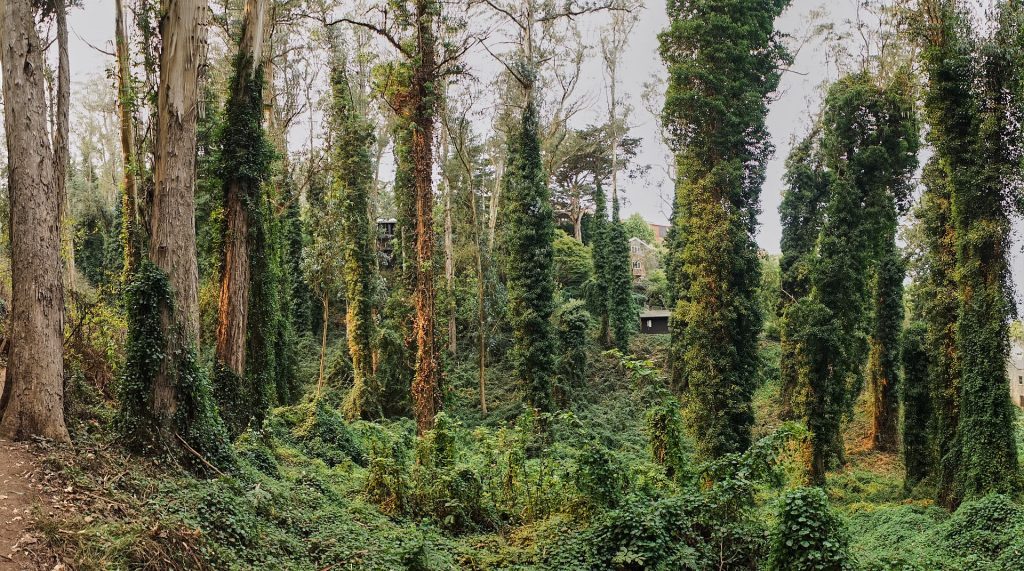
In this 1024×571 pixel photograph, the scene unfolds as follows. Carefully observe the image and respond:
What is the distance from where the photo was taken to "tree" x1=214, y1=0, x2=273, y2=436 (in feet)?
33.9

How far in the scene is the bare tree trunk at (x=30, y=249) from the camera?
6.24 meters

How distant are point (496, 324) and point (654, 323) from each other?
11.4 m

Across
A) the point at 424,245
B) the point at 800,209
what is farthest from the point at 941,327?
the point at 424,245

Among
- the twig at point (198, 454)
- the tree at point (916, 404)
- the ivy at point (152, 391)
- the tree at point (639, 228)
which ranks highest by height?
the tree at point (639, 228)

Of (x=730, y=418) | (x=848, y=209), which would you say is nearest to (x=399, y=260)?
(x=730, y=418)

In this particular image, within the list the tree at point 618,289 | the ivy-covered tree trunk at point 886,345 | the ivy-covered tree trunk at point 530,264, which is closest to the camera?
the ivy-covered tree trunk at point 886,345

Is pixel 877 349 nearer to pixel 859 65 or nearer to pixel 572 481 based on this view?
pixel 859 65

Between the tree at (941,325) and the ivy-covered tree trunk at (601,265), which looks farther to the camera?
the ivy-covered tree trunk at (601,265)

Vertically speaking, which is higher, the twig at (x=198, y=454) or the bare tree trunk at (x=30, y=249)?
the bare tree trunk at (x=30, y=249)

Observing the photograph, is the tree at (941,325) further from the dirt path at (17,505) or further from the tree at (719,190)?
the dirt path at (17,505)

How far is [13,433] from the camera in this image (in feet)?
19.9

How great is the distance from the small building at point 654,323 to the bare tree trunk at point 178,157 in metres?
29.1

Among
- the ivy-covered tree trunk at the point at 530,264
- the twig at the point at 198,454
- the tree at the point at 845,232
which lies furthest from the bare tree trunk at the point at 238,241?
the tree at the point at 845,232

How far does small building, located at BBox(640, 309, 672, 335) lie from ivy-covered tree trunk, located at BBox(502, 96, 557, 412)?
42.9ft
